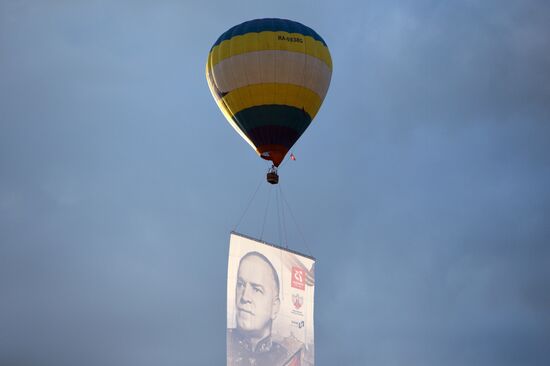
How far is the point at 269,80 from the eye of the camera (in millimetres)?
92500

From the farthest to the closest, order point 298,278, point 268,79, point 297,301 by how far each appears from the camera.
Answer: point 268,79, point 298,278, point 297,301

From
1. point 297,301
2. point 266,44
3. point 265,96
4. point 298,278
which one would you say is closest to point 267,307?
point 297,301

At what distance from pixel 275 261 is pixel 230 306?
13.6 ft

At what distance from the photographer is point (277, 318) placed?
88312 mm

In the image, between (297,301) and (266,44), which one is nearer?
(297,301)

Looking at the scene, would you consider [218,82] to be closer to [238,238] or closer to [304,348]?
[238,238]

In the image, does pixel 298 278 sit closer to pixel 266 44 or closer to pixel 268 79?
pixel 268 79

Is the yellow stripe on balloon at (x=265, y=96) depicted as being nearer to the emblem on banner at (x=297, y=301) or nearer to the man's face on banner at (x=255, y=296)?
the man's face on banner at (x=255, y=296)

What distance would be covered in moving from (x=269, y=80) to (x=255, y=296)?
12884 mm

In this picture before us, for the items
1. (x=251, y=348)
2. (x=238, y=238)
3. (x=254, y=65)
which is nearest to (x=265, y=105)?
(x=254, y=65)

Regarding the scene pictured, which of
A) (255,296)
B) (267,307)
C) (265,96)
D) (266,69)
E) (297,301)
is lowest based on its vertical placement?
(267,307)

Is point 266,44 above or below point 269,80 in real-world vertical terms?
above

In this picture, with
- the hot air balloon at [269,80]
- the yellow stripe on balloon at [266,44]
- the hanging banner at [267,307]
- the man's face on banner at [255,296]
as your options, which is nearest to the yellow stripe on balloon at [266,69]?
the hot air balloon at [269,80]

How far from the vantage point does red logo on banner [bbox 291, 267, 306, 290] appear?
90250 mm
